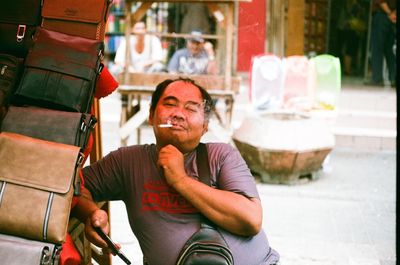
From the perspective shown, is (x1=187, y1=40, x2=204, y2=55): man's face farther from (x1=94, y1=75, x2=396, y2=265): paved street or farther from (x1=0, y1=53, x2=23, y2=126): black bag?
(x1=0, y1=53, x2=23, y2=126): black bag

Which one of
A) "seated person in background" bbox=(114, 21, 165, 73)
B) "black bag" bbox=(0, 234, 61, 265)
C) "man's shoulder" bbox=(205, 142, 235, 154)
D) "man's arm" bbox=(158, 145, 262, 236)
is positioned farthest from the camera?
"seated person in background" bbox=(114, 21, 165, 73)

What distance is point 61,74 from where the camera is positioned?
2.59 m

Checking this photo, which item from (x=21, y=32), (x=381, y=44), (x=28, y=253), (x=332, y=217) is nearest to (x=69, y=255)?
(x=28, y=253)

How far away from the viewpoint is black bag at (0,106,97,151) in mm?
2467

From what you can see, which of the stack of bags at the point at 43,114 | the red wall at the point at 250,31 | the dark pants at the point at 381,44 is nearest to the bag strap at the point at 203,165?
the stack of bags at the point at 43,114

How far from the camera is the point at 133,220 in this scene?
265 centimetres

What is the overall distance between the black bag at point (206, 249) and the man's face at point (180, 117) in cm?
32

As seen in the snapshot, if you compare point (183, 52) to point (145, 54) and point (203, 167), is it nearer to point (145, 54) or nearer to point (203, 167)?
point (145, 54)

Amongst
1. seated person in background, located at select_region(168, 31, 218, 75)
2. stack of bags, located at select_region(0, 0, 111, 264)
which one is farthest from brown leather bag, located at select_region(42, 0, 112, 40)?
seated person in background, located at select_region(168, 31, 218, 75)

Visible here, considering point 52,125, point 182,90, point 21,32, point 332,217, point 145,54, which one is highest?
Answer: point 21,32

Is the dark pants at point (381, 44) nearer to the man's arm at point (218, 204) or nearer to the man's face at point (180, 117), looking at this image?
the man's face at point (180, 117)

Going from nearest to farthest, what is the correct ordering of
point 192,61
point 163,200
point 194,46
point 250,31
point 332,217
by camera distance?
point 163,200, point 250,31, point 332,217, point 192,61, point 194,46

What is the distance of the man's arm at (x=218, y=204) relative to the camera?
2418mm

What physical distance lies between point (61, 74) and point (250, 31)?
7.98 feet
